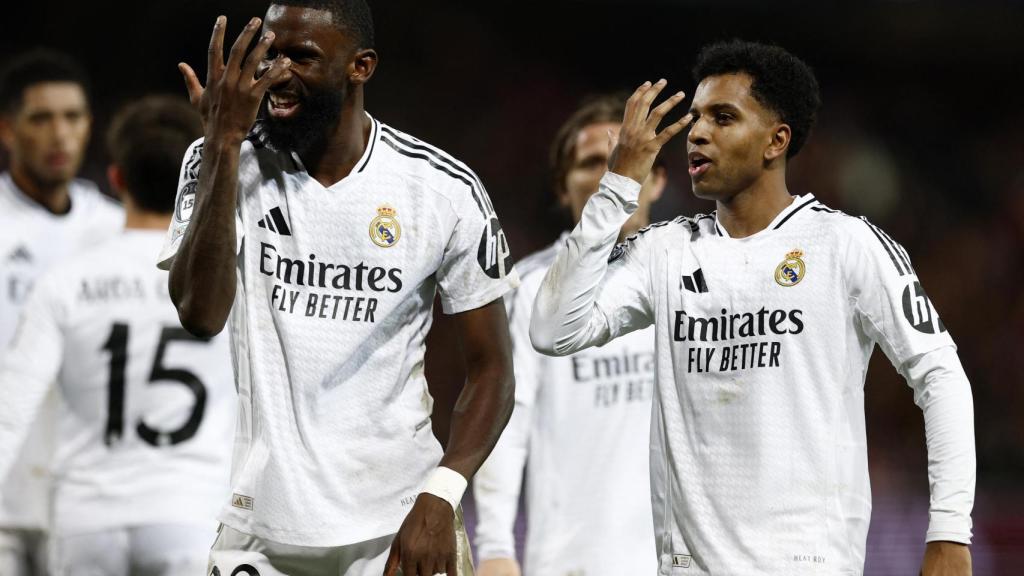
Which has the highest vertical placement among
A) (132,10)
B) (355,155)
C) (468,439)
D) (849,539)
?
(132,10)

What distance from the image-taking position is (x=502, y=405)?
3.77 m

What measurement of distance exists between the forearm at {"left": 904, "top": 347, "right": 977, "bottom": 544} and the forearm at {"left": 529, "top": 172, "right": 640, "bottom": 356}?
Result: 89 cm

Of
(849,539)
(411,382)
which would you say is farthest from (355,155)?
(849,539)

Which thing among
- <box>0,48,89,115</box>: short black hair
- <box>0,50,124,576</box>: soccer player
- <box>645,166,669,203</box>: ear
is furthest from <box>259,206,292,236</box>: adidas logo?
<box>0,48,89,115</box>: short black hair

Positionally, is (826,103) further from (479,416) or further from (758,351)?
(479,416)

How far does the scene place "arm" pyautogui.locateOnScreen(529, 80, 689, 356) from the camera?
152 inches

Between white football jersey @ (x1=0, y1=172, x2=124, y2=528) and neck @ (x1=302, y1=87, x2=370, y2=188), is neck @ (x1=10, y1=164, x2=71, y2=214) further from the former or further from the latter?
neck @ (x1=302, y1=87, x2=370, y2=188)

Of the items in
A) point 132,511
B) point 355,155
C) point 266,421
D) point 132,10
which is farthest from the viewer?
point 132,10

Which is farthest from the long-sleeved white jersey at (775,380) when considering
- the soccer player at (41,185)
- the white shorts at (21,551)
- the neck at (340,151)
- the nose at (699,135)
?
the soccer player at (41,185)

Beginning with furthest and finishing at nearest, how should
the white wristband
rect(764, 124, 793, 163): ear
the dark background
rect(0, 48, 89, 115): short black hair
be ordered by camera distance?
the dark background < rect(0, 48, 89, 115): short black hair < rect(764, 124, 793, 163): ear < the white wristband

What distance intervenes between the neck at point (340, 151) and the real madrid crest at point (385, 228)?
0.53 ft

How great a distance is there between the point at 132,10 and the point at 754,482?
10.8 meters

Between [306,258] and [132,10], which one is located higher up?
[132,10]

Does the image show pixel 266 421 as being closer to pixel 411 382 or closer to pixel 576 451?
pixel 411 382
